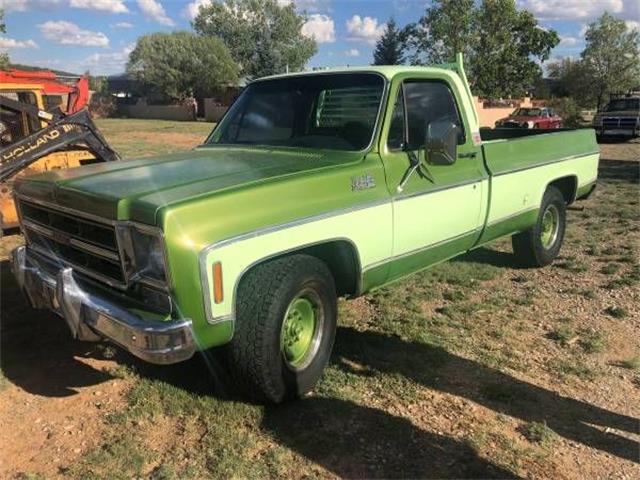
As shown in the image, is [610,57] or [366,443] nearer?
[366,443]

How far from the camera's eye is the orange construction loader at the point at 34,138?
695 centimetres

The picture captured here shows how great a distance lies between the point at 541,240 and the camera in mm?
6254

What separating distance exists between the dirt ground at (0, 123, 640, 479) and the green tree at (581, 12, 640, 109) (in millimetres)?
43767

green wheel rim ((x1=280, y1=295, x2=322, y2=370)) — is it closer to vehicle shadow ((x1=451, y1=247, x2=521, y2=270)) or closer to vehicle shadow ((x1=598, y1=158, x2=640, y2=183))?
vehicle shadow ((x1=451, y1=247, x2=521, y2=270))

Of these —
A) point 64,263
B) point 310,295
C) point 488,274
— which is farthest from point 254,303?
point 488,274

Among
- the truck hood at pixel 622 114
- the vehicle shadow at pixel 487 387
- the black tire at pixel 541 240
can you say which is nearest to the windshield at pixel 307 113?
the vehicle shadow at pixel 487 387

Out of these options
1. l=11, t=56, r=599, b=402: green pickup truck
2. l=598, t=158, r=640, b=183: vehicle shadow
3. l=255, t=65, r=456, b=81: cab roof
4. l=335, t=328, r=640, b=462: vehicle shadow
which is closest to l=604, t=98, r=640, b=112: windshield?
l=598, t=158, r=640, b=183: vehicle shadow

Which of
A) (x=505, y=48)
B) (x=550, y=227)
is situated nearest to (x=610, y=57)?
(x=505, y=48)

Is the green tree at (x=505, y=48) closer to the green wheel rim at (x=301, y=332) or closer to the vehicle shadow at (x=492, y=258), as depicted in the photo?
the vehicle shadow at (x=492, y=258)

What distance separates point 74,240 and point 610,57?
48.5 m

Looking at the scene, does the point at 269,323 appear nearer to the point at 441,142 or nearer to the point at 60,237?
the point at 60,237

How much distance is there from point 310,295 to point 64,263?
4.99 feet

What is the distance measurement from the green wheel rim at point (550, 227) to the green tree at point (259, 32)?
190 feet

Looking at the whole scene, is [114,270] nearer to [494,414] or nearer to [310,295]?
[310,295]
